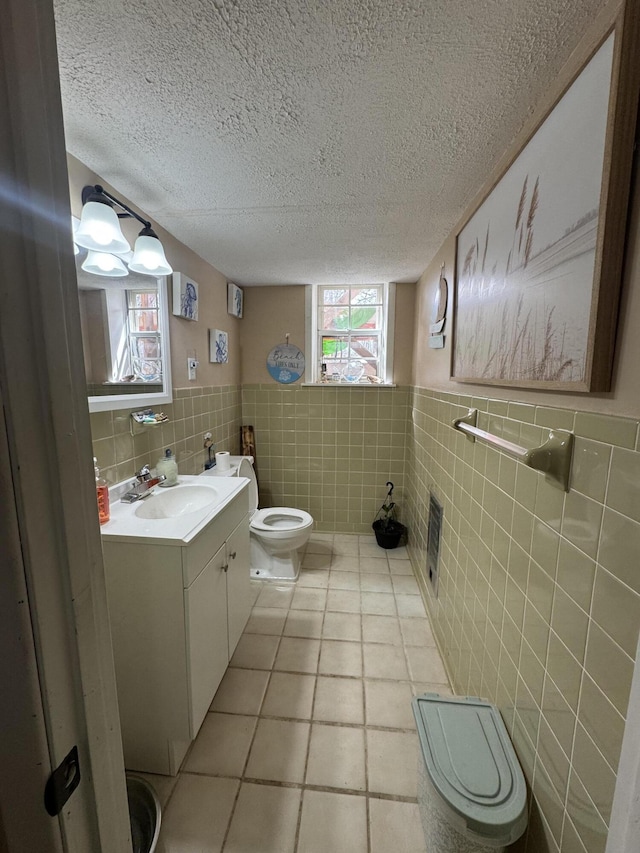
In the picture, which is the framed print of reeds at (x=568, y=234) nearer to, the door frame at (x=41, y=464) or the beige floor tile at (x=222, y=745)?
the door frame at (x=41, y=464)

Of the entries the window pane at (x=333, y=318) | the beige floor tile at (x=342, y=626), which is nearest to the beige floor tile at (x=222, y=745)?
the beige floor tile at (x=342, y=626)

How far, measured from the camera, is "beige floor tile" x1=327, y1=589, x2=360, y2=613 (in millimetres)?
2016

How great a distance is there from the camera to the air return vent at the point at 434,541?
180 centimetres

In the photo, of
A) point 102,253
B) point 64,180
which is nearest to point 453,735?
point 64,180

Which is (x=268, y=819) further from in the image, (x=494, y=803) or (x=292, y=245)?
(x=292, y=245)

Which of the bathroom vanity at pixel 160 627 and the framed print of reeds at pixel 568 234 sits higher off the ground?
the framed print of reeds at pixel 568 234

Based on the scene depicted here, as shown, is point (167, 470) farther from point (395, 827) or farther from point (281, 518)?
point (395, 827)

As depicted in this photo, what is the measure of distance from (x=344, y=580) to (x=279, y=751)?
110 cm

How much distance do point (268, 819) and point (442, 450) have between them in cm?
157

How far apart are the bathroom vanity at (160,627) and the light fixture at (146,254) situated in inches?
41.4

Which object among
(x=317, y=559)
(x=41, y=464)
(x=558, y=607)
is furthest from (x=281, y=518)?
(x=41, y=464)

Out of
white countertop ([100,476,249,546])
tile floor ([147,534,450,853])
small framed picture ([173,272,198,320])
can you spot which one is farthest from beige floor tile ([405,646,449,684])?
small framed picture ([173,272,198,320])

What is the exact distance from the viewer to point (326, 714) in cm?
139

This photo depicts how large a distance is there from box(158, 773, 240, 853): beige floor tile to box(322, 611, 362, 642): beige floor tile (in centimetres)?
76
